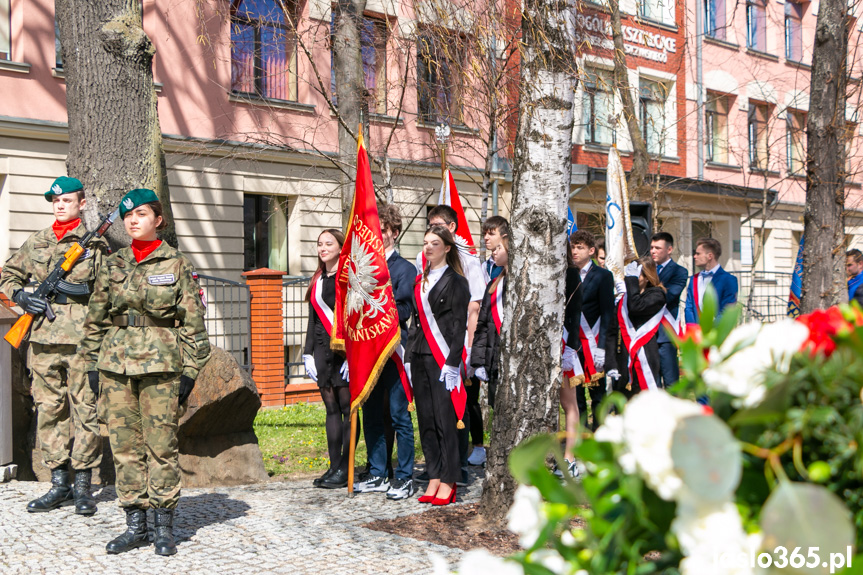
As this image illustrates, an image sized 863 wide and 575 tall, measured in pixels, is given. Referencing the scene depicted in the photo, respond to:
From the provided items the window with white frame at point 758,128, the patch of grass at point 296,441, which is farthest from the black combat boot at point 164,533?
the window with white frame at point 758,128

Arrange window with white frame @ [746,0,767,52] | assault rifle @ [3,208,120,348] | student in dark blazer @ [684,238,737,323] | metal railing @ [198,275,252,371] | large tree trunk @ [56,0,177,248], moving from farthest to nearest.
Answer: window with white frame @ [746,0,767,52]
metal railing @ [198,275,252,371]
student in dark blazer @ [684,238,737,323]
large tree trunk @ [56,0,177,248]
assault rifle @ [3,208,120,348]

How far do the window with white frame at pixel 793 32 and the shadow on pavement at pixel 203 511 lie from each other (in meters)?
26.3

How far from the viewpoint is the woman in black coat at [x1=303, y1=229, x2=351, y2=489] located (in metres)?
6.94

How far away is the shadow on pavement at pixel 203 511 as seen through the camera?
5465mm

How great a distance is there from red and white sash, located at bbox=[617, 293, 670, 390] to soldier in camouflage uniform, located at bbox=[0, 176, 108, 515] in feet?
15.2

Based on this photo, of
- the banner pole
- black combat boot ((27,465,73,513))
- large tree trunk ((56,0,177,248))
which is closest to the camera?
black combat boot ((27,465,73,513))

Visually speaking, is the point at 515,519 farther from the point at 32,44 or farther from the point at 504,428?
the point at 32,44

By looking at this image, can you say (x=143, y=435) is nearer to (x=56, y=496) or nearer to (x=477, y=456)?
(x=56, y=496)

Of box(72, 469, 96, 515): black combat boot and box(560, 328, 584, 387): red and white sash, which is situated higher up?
box(560, 328, 584, 387): red and white sash

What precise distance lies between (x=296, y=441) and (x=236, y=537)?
4577 mm

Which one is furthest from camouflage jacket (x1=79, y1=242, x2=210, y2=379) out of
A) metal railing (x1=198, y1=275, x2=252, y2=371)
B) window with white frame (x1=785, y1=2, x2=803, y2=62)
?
window with white frame (x1=785, y1=2, x2=803, y2=62)

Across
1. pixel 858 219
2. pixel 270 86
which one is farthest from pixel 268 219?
pixel 858 219

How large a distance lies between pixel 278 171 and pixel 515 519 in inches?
626

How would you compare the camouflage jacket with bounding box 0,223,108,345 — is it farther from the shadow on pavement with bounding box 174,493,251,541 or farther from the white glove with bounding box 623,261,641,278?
the white glove with bounding box 623,261,641,278
